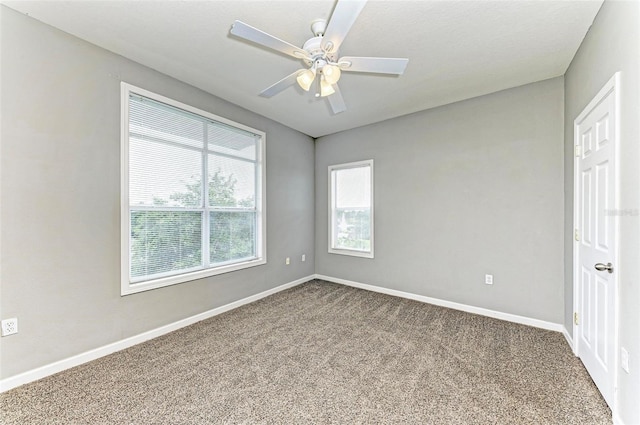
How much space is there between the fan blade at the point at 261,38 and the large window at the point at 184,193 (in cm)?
165

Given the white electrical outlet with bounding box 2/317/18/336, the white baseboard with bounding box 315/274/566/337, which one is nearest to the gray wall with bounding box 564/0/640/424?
the white baseboard with bounding box 315/274/566/337

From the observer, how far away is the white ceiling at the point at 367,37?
6.30ft

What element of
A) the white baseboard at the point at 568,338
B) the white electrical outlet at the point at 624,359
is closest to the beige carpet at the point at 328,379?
the white baseboard at the point at 568,338

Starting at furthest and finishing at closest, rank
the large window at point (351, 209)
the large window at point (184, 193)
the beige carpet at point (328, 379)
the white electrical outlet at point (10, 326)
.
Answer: the large window at point (351, 209), the large window at point (184, 193), the white electrical outlet at point (10, 326), the beige carpet at point (328, 379)

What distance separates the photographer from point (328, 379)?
2.04 metres

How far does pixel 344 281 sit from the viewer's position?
463 centimetres

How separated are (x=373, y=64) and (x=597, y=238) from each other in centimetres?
211

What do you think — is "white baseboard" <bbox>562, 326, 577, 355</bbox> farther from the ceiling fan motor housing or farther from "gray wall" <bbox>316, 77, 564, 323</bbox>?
the ceiling fan motor housing

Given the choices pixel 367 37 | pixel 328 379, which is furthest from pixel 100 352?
pixel 367 37

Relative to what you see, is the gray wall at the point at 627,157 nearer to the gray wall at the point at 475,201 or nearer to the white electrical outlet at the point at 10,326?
the gray wall at the point at 475,201

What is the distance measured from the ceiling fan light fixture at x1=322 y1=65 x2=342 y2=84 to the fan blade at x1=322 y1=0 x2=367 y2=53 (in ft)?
0.37

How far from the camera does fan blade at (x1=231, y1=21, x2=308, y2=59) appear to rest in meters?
1.57

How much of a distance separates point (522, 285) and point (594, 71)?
7.18 ft

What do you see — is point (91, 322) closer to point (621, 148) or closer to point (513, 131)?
point (621, 148)
